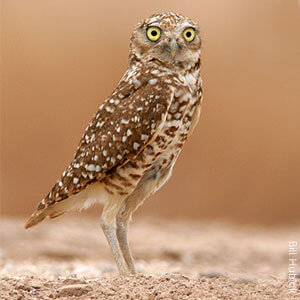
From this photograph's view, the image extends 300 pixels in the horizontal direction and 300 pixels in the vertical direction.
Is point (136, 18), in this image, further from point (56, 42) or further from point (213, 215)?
point (213, 215)

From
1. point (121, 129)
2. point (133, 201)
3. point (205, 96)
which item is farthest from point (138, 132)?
point (205, 96)

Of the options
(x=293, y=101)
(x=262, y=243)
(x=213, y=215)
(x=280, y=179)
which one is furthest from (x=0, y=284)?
(x=293, y=101)

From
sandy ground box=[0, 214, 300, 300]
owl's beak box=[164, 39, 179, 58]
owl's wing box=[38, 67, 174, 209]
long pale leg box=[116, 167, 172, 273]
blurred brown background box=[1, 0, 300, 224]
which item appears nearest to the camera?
sandy ground box=[0, 214, 300, 300]

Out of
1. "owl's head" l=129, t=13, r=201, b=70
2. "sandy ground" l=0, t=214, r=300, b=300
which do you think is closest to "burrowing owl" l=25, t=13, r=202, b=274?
"owl's head" l=129, t=13, r=201, b=70

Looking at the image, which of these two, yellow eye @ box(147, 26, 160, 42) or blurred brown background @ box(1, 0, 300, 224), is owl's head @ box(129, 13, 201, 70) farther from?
blurred brown background @ box(1, 0, 300, 224)

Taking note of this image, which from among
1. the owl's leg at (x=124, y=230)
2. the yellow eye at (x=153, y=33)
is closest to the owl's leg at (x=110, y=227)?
the owl's leg at (x=124, y=230)

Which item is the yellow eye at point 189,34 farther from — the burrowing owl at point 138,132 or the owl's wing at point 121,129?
the owl's wing at point 121,129
